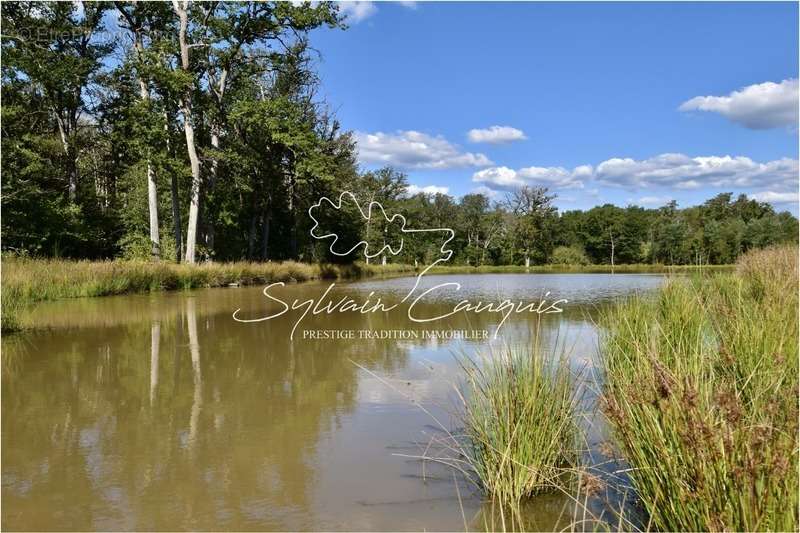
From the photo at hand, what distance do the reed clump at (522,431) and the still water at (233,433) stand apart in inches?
5.8

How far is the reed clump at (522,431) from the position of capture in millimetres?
2979

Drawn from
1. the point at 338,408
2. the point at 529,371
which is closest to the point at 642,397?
the point at 529,371

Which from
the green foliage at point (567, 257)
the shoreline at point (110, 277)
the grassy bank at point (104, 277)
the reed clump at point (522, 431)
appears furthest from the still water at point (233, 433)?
the green foliage at point (567, 257)

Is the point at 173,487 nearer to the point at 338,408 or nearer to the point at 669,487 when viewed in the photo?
the point at 338,408

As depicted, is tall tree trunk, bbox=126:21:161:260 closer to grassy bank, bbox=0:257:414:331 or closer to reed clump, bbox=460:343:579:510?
grassy bank, bbox=0:257:414:331

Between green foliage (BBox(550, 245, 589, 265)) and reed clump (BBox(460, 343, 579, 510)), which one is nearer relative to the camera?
reed clump (BBox(460, 343, 579, 510))

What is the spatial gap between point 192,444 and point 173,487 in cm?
72

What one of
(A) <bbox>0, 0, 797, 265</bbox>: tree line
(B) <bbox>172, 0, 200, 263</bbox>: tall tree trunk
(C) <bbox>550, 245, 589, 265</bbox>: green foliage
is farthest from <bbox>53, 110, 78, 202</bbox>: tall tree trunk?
(C) <bbox>550, 245, 589, 265</bbox>: green foliage

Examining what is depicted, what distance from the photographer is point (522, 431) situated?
9.93 feet

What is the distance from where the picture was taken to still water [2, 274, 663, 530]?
9.61 ft

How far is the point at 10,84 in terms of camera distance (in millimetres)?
20234

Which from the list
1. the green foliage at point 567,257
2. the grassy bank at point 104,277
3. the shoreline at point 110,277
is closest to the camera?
the shoreline at point 110,277

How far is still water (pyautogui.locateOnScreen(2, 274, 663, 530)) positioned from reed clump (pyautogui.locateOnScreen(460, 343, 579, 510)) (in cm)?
15

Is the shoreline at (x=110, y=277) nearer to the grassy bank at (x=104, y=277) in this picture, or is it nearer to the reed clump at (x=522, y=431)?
the grassy bank at (x=104, y=277)
